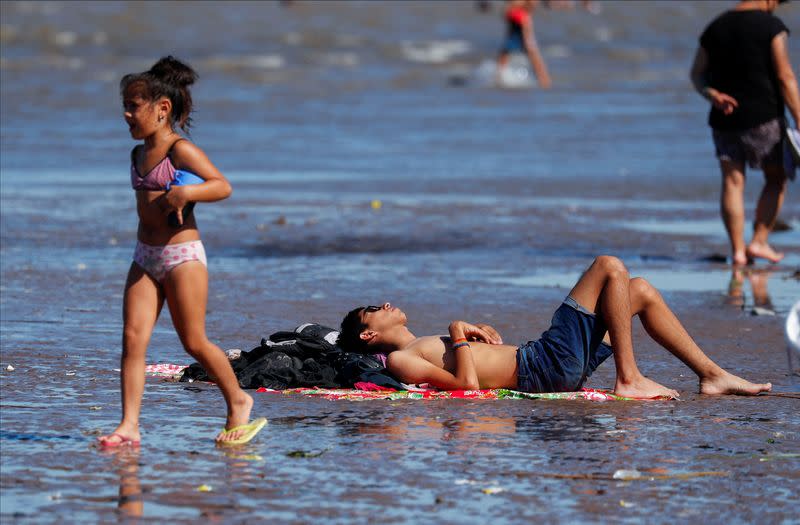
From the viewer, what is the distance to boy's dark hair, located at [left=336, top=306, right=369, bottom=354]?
7.20 metres

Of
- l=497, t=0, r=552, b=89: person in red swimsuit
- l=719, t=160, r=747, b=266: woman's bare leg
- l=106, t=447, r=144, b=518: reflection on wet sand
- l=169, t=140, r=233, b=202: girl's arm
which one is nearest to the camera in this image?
l=106, t=447, r=144, b=518: reflection on wet sand

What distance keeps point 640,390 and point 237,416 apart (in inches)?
75.6

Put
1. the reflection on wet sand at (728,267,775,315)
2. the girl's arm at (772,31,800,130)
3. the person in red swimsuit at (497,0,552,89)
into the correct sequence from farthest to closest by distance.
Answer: the person in red swimsuit at (497,0,552,89) < the girl's arm at (772,31,800,130) < the reflection on wet sand at (728,267,775,315)

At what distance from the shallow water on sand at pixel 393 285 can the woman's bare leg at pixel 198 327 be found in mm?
144

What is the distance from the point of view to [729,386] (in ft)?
23.1

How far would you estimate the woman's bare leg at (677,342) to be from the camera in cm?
701

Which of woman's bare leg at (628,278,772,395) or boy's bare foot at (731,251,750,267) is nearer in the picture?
woman's bare leg at (628,278,772,395)

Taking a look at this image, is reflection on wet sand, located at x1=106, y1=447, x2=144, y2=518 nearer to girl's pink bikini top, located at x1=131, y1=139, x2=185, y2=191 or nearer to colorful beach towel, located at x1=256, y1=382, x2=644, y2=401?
girl's pink bikini top, located at x1=131, y1=139, x2=185, y2=191

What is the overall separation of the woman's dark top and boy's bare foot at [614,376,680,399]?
4739 millimetres

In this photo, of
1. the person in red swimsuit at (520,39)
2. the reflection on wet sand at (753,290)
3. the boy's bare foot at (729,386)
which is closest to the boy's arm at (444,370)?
the boy's bare foot at (729,386)

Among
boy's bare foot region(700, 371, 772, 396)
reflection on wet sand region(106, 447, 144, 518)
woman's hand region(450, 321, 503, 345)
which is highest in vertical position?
woman's hand region(450, 321, 503, 345)

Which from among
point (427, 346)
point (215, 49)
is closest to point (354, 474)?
point (427, 346)

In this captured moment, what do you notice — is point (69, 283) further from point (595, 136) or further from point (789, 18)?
point (789, 18)

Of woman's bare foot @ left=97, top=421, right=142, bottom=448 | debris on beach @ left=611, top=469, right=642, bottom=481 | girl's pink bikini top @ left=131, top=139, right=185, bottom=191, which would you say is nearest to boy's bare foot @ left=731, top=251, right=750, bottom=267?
debris on beach @ left=611, top=469, right=642, bottom=481
